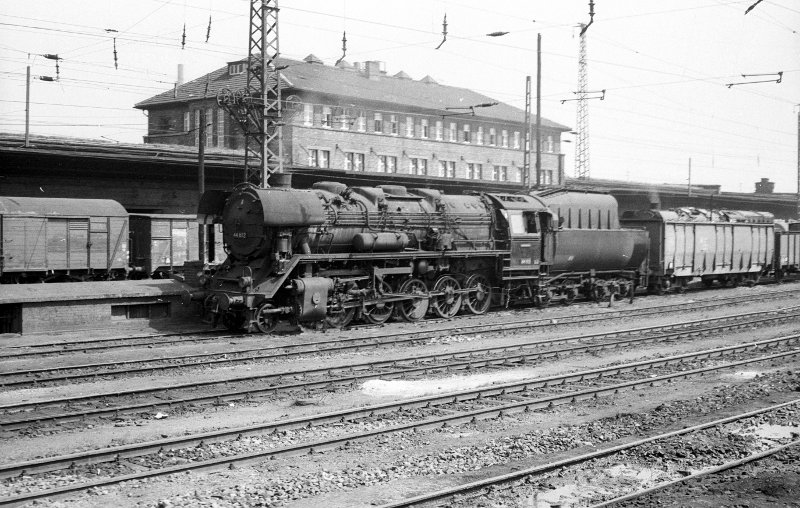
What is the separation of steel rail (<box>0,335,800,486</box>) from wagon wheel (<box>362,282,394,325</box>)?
24.3ft

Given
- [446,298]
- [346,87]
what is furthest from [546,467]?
[346,87]

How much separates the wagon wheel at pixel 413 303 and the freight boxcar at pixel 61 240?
12.7 meters

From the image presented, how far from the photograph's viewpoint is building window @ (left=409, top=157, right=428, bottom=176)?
5825 cm

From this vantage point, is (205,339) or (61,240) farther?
(61,240)

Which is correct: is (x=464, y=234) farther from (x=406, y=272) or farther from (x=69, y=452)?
(x=69, y=452)

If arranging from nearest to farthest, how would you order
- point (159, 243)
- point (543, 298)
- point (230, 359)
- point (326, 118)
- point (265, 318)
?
point (230, 359) → point (265, 318) → point (543, 298) → point (159, 243) → point (326, 118)

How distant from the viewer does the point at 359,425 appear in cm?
1091

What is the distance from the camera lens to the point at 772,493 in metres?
8.33

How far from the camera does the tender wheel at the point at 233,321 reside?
1964 centimetres

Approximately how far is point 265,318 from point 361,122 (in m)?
36.7

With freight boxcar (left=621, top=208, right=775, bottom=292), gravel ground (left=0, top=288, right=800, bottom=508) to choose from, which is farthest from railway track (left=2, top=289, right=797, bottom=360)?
freight boxcar (left=621, top=208, right=775, bottom=292)

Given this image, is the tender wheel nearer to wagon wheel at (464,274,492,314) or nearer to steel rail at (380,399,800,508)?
wagon wheel at (464,274,492,314)

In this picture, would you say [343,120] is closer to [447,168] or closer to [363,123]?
[363,123]

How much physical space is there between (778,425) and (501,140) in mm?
55837
